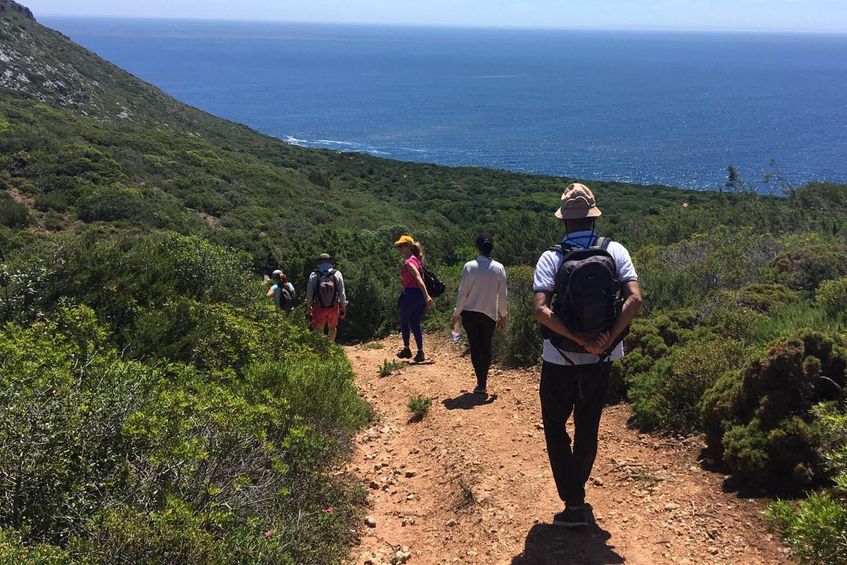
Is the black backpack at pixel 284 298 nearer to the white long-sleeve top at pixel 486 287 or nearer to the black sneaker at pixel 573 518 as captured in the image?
the white long-sleeve top at pixel 486 287

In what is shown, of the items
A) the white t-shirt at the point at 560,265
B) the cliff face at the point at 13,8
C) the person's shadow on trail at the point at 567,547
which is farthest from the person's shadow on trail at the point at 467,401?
the cliff face at the point at 13,8

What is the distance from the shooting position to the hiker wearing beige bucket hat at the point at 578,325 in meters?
3.23

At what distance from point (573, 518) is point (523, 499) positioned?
0.50 metres

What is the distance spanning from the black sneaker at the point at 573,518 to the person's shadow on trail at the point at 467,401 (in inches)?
92.1

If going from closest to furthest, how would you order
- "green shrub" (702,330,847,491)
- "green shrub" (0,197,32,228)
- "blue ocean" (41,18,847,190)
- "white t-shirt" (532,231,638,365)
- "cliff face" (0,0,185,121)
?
"white t-shirt" (532,231,638,365)
"green shrub" (702,330,847,491)
"green shrub" (0,197,32,228)
"cliff face" (0,0,185,121)
"blue ocean" (41,18,847,190)

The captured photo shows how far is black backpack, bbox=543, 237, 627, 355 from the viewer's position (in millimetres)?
3207

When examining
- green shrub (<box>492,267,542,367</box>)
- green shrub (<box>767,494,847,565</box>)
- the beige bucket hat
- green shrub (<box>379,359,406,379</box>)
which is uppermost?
the beige bucket hat

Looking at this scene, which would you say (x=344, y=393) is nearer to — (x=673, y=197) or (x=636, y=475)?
(x=636, y=475)

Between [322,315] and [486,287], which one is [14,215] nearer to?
[322,315]

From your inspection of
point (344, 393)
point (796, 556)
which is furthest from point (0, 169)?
point (796, 556)

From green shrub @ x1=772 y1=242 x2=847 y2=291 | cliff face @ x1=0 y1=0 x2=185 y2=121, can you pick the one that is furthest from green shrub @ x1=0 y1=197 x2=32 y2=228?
cliff face @ x1=0 y1=0 x2=185 y2=121

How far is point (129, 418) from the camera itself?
9.67ft

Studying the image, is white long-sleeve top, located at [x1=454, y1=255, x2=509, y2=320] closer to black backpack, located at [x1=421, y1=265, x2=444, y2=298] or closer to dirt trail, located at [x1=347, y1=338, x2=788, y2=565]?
dirt trail, located at [x1=347, y1=338, x2=788, y2=565]

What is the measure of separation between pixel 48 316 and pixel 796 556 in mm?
5181
